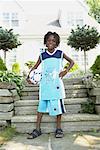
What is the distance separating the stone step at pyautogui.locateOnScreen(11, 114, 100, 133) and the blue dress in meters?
0.48

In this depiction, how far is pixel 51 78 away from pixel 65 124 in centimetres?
83

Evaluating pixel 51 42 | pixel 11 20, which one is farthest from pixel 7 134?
pixel 11 20

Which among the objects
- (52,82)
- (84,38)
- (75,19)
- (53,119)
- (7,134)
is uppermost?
(75,19)

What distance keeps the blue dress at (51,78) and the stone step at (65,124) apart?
48cm

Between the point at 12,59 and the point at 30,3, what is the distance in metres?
6.09

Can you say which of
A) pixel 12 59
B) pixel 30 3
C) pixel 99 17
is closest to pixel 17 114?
pixel 12 59

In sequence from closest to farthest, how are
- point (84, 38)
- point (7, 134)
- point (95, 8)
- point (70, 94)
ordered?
1. point (7, 134)
2. point (70, 94)
3. point (84, 38)
4. point (95, 8)

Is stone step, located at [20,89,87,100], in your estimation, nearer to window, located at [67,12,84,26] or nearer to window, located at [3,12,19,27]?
window, located at [3,12,19,27]

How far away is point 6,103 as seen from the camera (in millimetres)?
5531

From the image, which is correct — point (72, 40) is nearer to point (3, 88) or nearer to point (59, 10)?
point (3, 88)

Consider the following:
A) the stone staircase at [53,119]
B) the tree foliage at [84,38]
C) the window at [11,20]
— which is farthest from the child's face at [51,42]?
the window at [11,20]

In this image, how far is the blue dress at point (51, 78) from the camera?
16.6ft

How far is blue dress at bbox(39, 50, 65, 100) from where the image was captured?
16.6 ft

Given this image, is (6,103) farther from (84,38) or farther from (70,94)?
(84,38)
